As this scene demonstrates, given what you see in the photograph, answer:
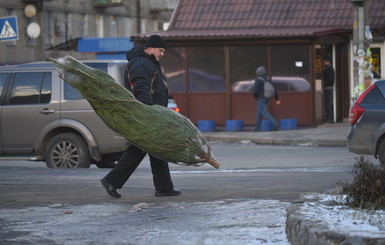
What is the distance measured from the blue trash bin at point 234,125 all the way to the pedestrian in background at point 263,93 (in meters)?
0.93

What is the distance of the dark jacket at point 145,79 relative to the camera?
1189 cm

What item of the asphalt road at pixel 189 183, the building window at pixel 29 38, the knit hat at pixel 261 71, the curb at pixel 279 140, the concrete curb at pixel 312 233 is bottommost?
the curb at pixel 279 140

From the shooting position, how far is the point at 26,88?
57.4ft

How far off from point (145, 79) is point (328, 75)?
20.4 metres

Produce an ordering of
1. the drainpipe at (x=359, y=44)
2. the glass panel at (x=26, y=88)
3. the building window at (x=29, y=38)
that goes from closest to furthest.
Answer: the glass panel at (x=26, y=88)
the drainpipe at (x=359, y=44)
the building window at (x=29, y=38)

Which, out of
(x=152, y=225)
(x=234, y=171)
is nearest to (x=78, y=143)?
(x=234, y=171)

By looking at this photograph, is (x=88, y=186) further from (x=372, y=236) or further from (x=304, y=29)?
(x=304, y=29)

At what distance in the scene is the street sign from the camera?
25312 mm

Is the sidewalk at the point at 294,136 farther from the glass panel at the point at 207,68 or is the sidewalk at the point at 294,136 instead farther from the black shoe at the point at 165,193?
the black shoe at the point at 165,193

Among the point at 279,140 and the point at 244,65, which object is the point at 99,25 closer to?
the point at 244,65

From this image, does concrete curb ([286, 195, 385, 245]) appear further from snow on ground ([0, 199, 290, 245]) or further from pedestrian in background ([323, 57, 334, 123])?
pedestrian in background ([323, 57, 334, 123])

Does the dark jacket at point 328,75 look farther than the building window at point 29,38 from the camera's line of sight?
No

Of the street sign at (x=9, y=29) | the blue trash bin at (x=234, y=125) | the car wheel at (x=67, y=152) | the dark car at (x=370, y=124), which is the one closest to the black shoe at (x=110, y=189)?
the car wheel at (x=67, y=152)

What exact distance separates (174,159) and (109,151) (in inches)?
213
